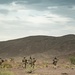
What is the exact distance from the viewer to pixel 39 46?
139875 millimetres

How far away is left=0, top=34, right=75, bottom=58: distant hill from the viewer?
419 feet

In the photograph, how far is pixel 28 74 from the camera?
49.2 meters

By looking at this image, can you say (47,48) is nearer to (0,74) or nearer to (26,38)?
(26,38)

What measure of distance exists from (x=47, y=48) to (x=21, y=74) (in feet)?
281

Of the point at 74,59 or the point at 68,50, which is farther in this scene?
the point at 68,50

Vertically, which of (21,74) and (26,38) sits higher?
(26,38)

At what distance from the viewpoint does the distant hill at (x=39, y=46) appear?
419ft

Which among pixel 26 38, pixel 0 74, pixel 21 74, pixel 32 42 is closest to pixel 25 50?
pixel 32 42

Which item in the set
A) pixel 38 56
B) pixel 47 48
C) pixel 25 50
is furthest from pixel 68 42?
pixel 38 56

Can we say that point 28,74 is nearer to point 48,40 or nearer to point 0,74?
point 0,74

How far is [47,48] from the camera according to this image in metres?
135

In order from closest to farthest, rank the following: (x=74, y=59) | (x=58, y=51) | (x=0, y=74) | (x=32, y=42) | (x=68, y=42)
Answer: (x=0, y=74) < (x=74, y=59) < (x=58, y=51) < (x=68, y=42) < (x=32, y=42)

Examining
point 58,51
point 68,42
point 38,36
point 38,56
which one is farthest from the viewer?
point 38,36

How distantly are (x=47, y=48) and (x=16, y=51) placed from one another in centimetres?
1227
